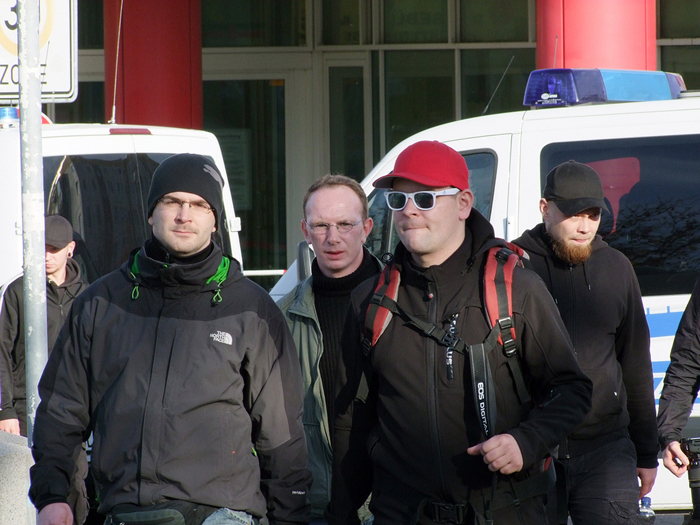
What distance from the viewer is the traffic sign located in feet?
14.0

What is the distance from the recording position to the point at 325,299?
377 cm


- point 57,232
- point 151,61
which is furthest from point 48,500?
point 151,61

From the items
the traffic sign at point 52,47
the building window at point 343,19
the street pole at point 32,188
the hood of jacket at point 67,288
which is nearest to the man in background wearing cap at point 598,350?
the street pole at point 32,188

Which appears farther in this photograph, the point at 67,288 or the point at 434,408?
the point at 67,288

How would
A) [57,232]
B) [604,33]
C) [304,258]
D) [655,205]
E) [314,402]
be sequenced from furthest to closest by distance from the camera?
[604,33], [57,232], [655,205], [304,258], [314,402]

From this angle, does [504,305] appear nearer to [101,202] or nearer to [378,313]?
[378,313]

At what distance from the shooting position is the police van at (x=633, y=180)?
502 cm

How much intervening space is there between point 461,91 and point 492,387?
31.7ft

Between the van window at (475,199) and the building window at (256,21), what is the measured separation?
23.8 ft

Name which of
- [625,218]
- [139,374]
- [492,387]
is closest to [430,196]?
[492,387]

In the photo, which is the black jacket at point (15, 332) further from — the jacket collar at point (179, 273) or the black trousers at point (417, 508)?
the black trousers at point (417, 508)

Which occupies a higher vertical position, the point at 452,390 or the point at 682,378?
the point at 452,390

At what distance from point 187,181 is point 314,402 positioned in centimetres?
103

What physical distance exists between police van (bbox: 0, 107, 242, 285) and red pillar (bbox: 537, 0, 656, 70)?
133 inches
